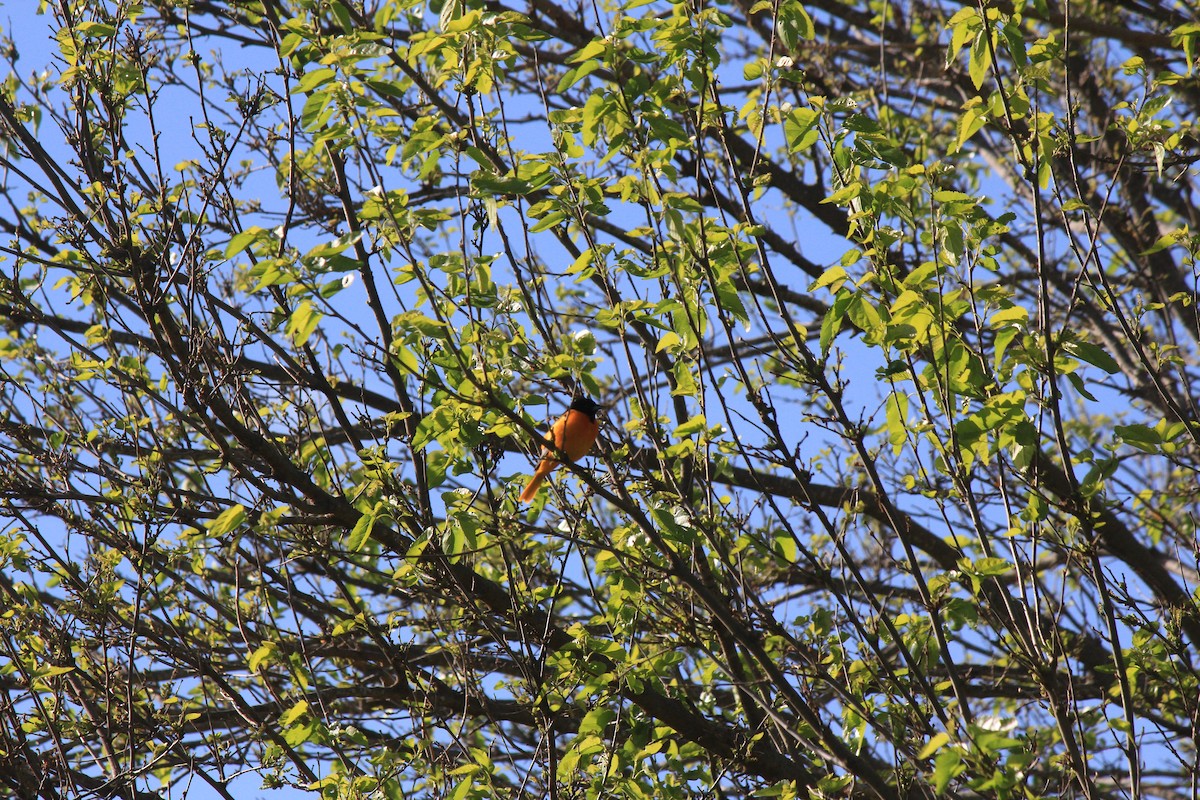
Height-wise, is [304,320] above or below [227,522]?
above

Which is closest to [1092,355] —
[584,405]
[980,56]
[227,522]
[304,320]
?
[980,56]

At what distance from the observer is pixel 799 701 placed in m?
3.06

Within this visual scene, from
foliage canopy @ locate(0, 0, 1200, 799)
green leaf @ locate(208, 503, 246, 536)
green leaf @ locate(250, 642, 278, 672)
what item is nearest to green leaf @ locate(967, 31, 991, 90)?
foliage canopy @ locate(0, 0, 1200, 799)

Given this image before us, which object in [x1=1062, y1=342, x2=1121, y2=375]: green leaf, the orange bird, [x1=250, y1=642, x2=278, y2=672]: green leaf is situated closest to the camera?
[x1=1062, y1=342, x2=1121, y2=375]: green leaf

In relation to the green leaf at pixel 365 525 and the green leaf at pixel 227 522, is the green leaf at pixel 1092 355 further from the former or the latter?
the green leaf at pixel 227 522

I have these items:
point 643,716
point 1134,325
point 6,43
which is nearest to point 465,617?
point 643,716

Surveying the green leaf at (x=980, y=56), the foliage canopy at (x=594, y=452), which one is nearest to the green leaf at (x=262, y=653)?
the foliage canopy at (x=594, y=452)

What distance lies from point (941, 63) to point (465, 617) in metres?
5.77

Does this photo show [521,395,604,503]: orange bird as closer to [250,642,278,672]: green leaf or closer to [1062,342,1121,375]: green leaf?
[250,642,278,672]: green leaf

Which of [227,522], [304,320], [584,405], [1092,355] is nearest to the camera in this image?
[304,320]

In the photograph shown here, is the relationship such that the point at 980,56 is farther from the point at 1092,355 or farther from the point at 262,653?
the point at 262,653

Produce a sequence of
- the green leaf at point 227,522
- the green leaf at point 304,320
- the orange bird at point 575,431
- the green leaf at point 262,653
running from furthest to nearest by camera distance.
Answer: the orange bird at point 575,431 < the green leaf at point 262,653 < the green leaf at point 227,522 < the green leaf at point 304,320

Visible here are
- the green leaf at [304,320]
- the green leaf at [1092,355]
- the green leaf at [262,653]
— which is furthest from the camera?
the green leaf at [262,653]

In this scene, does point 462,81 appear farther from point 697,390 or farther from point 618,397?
point 618,397
